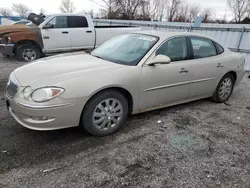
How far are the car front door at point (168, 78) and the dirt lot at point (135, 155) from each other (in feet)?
1.36

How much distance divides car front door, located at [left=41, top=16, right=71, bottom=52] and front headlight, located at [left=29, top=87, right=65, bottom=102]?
21.0ft

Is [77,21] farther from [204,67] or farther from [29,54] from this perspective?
[204,67]

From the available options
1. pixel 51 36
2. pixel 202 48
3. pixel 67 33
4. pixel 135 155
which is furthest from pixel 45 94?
pixel 67 33

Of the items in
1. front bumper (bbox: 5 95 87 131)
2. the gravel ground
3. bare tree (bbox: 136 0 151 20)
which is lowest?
the gravel ground

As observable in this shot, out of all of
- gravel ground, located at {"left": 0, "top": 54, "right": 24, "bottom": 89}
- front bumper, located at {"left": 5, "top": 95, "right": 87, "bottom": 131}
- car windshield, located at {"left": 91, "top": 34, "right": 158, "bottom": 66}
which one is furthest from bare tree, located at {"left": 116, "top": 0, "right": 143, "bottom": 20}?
front bumper, located at {"left": 5, "top": 95, "right": 87, "bottom": 131}

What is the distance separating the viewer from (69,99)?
2600 millimetres

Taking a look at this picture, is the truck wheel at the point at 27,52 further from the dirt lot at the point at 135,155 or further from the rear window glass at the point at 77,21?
the dirt lot at the point at 135,155

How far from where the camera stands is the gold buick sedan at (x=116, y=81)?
2.60 metres

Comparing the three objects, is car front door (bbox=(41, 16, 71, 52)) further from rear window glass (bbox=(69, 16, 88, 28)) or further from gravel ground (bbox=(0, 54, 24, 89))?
gravel ground (bbox=(0, 54, 24, 89))

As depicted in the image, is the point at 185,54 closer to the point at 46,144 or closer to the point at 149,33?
the point at 149,33

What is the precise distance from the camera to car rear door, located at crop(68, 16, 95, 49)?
8555 millimetres

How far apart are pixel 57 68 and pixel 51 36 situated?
235 inches

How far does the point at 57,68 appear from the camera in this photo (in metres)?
2.97

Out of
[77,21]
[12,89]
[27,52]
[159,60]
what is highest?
[77,21]
